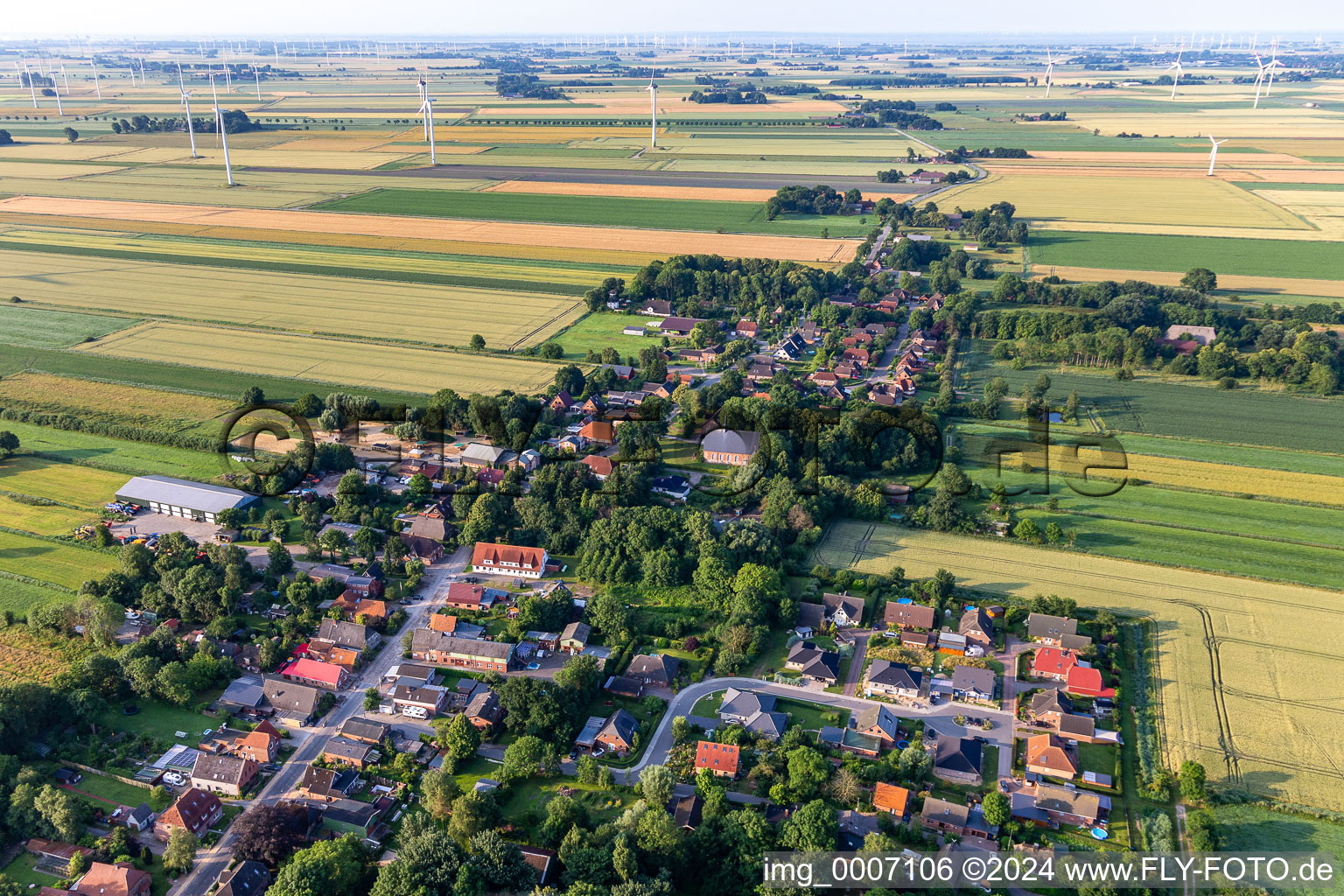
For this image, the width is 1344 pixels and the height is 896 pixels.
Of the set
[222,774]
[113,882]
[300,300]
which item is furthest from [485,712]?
[300,300]

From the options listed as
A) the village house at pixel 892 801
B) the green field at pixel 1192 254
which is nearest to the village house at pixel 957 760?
the village house at pixel 892 801

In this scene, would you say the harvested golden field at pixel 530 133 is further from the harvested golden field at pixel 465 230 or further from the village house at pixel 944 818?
the village house at pixel 944 818

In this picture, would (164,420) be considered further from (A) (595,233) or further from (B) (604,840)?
(A) (595,233)

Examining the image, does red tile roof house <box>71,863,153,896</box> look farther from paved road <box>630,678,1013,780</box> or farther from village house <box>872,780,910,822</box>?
village house <box>872,780,910,822</box>

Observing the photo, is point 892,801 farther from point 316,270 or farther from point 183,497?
point 316,270

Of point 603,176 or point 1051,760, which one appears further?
point 603,176

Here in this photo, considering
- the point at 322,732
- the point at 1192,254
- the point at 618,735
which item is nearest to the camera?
the point at 618,735

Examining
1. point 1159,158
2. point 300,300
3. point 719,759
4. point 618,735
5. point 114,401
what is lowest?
point 719,759
